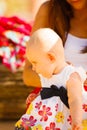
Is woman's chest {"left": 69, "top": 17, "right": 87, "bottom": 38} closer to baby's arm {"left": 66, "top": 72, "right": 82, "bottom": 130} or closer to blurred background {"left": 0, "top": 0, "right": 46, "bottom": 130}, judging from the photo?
baby's arm {"left": 66, "top": 72, "right": 82, "bottom": 130}

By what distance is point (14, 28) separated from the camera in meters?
4.15

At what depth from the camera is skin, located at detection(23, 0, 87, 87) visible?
8.16ft

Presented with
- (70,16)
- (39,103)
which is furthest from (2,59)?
(39,103)

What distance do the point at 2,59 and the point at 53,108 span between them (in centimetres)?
201

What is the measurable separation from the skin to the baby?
0.39 metres

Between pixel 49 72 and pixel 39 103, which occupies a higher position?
pixel 49 72

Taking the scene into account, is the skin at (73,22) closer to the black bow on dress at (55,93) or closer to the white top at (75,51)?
the white top at (75,51)

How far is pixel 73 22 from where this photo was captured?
8.48 ft

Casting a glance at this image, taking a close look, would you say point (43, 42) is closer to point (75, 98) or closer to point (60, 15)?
point (75, 98)

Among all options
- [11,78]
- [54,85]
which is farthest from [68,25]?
[11,78]

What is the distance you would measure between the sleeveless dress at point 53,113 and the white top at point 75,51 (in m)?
0.35

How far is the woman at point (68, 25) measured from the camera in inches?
96.7

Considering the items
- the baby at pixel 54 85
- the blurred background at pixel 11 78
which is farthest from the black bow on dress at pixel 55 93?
the blurred background at pixel 11 78

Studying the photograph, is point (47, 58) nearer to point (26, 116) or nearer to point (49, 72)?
point (49, 72)
